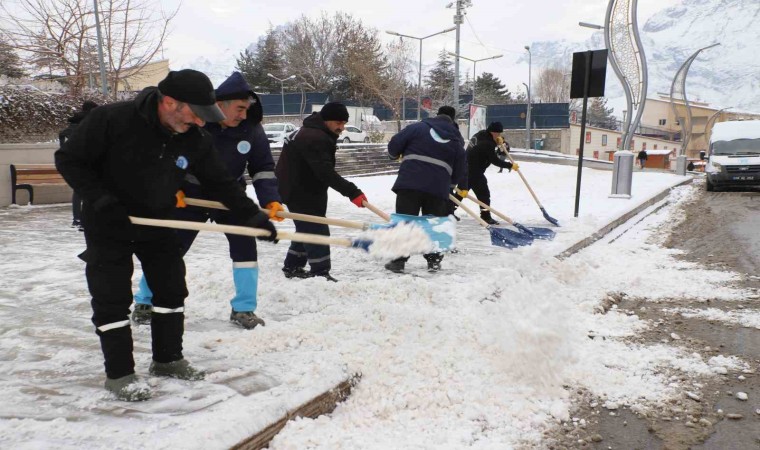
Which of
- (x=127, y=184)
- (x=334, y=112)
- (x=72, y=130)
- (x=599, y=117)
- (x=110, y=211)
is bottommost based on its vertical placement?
(x=110, y=211)

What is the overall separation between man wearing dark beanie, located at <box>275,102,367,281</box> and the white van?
46.6 feet

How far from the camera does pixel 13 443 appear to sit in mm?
2242

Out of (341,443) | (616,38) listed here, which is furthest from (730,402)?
(616,38)

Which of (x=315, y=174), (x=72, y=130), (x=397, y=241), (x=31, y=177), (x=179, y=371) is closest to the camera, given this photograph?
(x=179, y=371)

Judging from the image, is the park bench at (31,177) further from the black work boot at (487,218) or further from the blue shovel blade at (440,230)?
the blue shovel blade at (440,230)

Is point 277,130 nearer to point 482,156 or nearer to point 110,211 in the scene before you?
point 482,156

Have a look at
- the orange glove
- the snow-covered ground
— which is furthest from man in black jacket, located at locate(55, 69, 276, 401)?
the orange glove

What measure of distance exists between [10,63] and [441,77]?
159 ft

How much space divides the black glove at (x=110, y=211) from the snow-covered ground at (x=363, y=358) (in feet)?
2.71

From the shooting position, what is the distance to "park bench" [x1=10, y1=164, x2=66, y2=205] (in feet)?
35.4

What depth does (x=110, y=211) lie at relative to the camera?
253 centimetres

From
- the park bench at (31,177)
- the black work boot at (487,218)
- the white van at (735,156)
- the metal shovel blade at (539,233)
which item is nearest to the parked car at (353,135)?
the white van at (735,156)

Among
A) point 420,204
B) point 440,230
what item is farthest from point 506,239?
point 440,230

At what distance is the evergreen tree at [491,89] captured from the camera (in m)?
68.1
